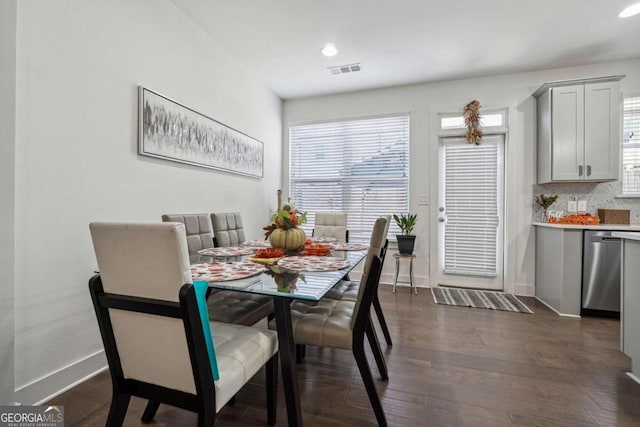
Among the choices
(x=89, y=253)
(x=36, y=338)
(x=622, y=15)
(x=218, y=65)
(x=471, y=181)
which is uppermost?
(x=622, y=15)

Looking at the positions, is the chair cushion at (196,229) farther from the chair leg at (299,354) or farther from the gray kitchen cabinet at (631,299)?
the gray kitchen cabinet at (631,299)

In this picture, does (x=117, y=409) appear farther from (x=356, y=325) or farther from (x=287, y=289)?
(x=356, y=325)

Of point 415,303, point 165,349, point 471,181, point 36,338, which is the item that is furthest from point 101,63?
point 471,181

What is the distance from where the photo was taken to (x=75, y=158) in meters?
1.72

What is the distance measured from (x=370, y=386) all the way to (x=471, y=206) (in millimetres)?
3144

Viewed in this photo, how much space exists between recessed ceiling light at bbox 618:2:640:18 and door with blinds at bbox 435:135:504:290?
1.43 metres

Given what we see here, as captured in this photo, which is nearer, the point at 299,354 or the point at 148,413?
the point at 148,413

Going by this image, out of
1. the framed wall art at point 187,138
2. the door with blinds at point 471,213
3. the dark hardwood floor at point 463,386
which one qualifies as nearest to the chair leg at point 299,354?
the dark hardwood floor at point 463,386

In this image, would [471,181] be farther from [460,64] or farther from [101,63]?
[101,63]

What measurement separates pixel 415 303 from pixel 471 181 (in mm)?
1807

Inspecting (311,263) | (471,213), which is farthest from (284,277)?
(471,213)

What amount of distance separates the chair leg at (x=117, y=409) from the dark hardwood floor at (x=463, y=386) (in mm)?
429

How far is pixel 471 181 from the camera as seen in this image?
3.80m

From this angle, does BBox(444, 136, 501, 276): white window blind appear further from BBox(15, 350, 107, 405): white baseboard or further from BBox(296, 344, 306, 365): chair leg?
BBox(15, 350, 107, 405): white baseboard
